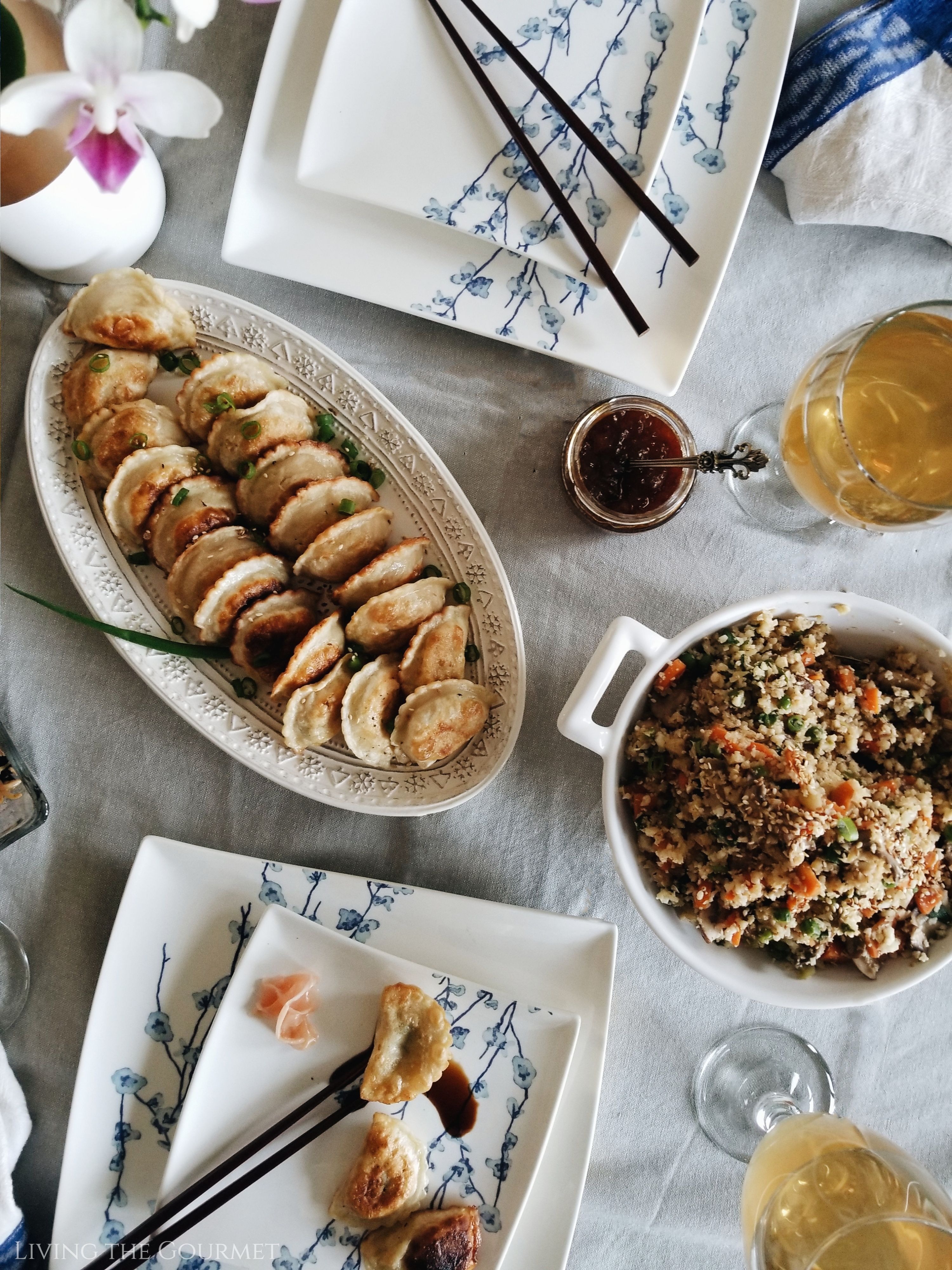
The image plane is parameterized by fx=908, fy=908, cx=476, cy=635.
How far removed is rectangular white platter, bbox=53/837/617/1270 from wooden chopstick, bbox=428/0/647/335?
62.7 inches

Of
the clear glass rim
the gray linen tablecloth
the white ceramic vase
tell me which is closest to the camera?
the clear glass rim

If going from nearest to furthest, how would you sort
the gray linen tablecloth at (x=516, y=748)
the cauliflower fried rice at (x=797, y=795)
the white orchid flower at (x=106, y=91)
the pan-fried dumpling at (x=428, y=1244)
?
the white orchid flower at (x=106, y=91), the cauliflower fried rice at (x=797, y=795), the pan-fried dumpling at (x=428, y=1244), the gray linen tablecloth at (x=516, y=748)

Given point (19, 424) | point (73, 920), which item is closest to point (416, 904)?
point (73, 920)

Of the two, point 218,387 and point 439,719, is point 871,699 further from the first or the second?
point 218,387

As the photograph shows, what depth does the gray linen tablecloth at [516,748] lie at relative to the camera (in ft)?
8.25

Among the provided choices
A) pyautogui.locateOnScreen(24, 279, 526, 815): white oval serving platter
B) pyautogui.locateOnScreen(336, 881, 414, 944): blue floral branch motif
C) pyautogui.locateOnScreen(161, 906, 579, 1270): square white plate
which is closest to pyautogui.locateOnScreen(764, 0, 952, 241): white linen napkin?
pyautogui.locateOnScreen(24, 279, 526, 815): white oval serving platter

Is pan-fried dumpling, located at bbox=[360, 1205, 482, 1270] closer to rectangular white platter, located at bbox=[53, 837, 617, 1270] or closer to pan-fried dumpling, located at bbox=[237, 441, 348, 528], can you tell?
rectangular white platter, located at bbox=[53, 837, 617, 1270]

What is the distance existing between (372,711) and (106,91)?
4.71 ft

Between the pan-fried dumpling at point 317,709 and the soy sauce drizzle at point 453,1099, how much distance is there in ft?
2.96

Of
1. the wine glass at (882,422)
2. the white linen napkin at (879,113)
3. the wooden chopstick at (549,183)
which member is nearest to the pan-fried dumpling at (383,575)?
the wooden chopstick at (549,183)

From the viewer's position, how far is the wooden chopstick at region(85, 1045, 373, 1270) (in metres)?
2.26

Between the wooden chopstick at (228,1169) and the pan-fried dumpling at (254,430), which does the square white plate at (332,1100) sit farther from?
the pan-fried dumpling at (254,430)

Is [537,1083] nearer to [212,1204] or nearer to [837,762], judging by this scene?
[212,1204]

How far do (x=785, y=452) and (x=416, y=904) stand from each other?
1.47 m
